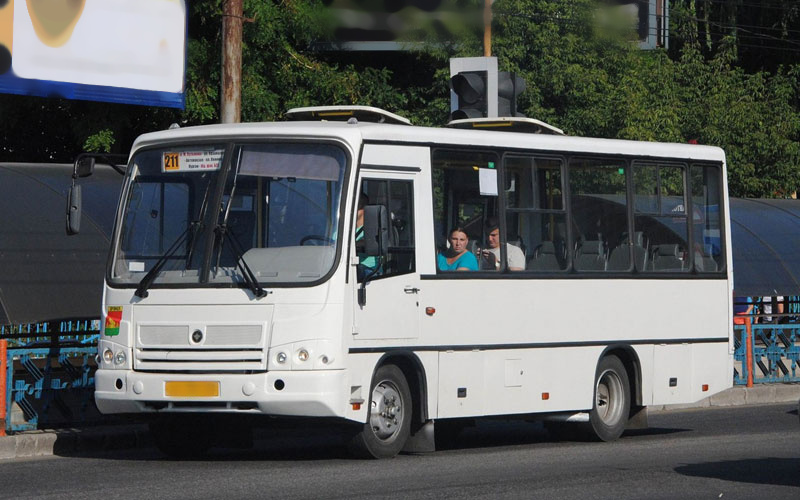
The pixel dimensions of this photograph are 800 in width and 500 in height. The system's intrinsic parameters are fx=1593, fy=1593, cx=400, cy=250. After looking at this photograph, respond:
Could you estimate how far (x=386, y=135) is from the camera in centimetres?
1312

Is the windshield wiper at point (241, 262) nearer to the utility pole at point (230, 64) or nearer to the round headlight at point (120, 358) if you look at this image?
the round headlight at point (120, 358)

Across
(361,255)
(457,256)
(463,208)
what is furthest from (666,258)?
(361,255)

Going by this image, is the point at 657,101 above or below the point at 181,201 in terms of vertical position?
above

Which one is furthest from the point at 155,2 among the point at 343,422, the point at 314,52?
the point at 343,422

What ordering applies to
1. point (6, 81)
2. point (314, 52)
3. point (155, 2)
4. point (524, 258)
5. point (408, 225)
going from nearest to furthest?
point (408, 225), point (524, 258), point (6, 81), point (155, 2), point (314, 52)

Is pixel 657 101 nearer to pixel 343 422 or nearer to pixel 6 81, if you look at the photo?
pixel 6 81

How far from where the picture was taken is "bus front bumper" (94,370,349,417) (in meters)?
12.1

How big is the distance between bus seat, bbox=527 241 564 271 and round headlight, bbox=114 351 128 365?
3842mm

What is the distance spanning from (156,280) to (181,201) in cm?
70

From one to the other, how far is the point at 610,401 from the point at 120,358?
5138mm

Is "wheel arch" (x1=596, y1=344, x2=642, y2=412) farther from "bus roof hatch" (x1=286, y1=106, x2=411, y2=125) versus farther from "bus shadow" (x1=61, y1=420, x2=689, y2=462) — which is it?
"bus roof hatch" (x1=286, y1=106, x2=411, y2=125)

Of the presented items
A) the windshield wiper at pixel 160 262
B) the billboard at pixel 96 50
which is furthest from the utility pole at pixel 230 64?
the billboard at pixel 96 50

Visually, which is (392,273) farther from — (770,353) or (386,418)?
(770,353)

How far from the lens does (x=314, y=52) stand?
3138 cm
